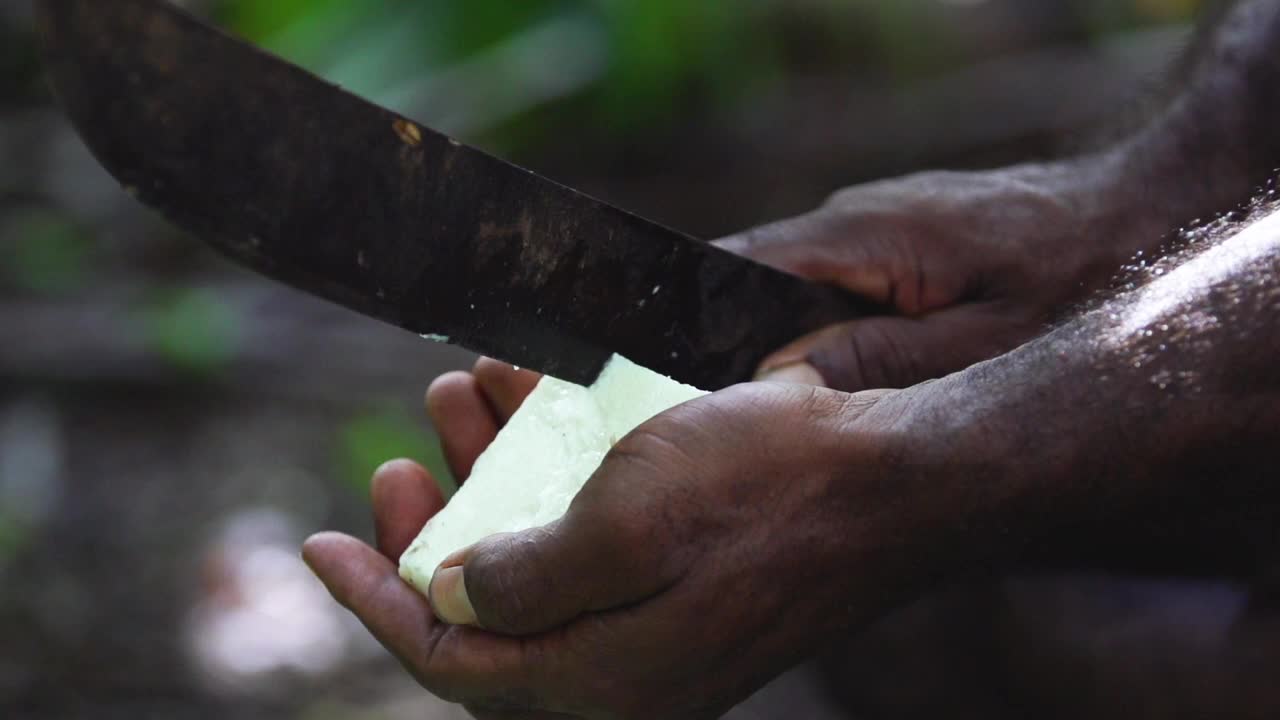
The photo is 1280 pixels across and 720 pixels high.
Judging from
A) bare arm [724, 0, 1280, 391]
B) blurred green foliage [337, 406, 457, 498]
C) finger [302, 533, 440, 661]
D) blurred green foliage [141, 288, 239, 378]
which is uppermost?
blurred green foliage [141, 288, 239, 378]

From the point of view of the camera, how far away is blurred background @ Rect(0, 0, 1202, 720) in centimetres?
271

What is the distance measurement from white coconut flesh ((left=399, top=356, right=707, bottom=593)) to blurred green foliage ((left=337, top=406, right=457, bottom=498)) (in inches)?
62.2

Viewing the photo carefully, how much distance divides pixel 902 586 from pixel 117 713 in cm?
188

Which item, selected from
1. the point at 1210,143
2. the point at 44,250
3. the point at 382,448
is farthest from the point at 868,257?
the point at 44,250

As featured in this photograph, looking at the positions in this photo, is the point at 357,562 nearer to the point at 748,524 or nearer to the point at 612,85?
the point at 748,524

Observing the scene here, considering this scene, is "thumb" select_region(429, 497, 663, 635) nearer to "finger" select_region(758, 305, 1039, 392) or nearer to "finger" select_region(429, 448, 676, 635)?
"finger" select_region(429, 448, 676, 635)

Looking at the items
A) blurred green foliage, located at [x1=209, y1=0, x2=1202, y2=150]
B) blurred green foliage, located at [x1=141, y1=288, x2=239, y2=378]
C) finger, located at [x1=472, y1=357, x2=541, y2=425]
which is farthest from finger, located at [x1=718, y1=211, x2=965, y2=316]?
blurred green foliage, located at [x1=209, y1=0, x2=1202, y2=150]

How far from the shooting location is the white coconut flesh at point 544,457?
138cm

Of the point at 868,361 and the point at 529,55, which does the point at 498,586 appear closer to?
the point at 868,361

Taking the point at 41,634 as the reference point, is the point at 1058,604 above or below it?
below

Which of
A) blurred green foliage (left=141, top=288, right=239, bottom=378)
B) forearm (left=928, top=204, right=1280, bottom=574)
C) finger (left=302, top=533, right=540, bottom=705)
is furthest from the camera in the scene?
blurred green foliage (left=141, top=288, right=239, bottom=378)

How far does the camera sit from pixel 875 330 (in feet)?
5.42

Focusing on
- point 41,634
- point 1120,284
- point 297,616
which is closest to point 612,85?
point 297,616

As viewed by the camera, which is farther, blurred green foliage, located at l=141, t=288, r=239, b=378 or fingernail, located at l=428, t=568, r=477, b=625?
blurred green foliage, located at l=141, t=288, r=239, b=378
